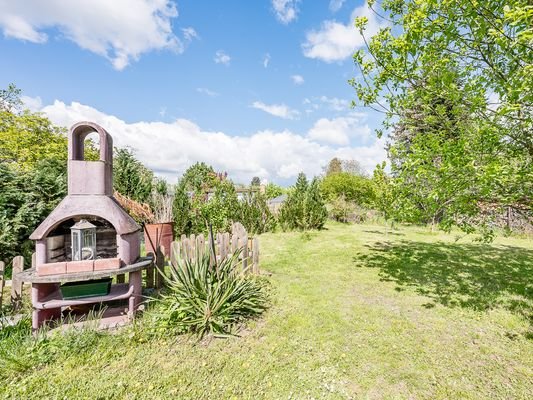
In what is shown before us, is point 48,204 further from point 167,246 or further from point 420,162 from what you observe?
point 420,162

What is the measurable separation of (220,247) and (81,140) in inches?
110

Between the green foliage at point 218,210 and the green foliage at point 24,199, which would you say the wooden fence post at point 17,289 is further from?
the green foliage at point 218,210

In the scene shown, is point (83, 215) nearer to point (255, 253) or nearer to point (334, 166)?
point (255, 253)

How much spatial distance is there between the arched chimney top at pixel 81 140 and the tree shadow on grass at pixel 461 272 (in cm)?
567

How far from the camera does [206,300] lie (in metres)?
3.39

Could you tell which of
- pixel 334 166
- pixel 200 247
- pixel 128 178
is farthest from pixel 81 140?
pixel 334 166

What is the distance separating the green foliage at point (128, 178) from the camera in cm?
982

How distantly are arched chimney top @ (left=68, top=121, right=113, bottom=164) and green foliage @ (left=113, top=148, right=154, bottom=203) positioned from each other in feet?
21.7

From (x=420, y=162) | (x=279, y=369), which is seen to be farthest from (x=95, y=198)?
(x=420, y=162)

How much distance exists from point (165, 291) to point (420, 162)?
4.83 metres

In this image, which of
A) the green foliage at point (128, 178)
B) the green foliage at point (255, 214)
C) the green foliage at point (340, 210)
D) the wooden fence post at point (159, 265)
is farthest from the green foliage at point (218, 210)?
the green foliage at point (340, 210)

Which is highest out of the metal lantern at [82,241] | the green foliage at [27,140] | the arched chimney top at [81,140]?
the green foliage at [27,140]

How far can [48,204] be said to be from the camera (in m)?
6.95

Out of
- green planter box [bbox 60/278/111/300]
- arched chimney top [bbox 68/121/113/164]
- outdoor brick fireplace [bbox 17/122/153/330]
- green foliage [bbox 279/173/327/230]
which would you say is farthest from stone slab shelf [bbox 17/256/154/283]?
green foliage [bbox 279/173/327/230]
